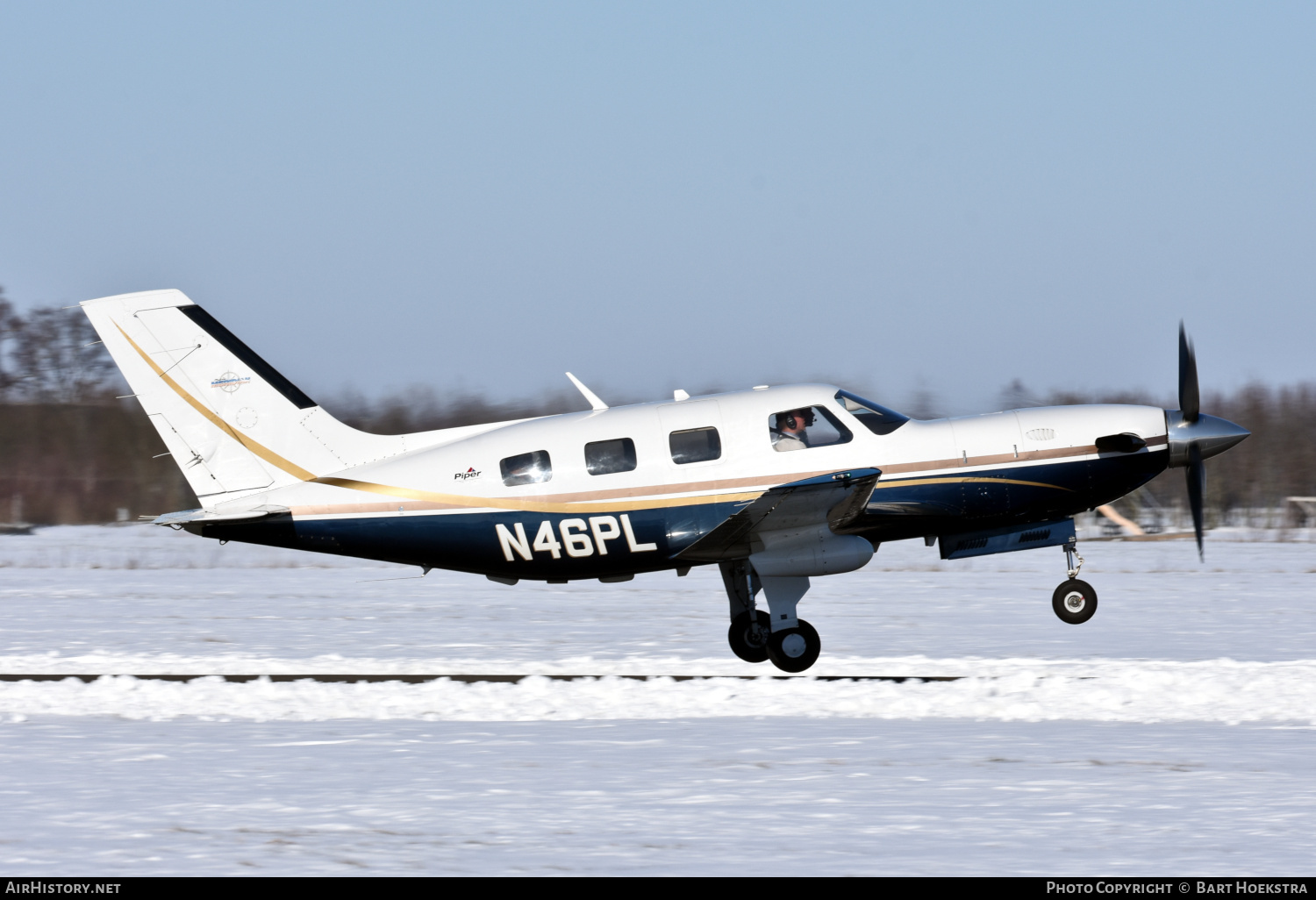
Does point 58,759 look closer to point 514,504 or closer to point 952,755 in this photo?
point 514,504

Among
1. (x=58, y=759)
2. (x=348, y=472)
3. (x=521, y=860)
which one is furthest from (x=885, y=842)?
(x=348, y=472)

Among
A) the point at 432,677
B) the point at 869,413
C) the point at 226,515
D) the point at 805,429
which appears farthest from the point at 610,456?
the point at 226,515

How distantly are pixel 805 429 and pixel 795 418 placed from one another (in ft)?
0.44

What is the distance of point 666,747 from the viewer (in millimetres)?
9016

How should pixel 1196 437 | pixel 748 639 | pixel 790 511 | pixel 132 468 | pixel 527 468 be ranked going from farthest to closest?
pixel 132 468
pixel 748 639
pixel 1196 437
pixel 527 468
pixel 790 511

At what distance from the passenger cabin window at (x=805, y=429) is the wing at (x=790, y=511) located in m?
0.35

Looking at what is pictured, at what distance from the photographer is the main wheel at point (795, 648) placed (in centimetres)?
1197

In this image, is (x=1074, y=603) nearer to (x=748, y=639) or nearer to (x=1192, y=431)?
(x=1192, y=431)

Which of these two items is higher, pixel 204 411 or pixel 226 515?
pixel 204 411

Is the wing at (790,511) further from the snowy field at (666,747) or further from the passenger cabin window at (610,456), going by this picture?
the snowy field at (666,747)

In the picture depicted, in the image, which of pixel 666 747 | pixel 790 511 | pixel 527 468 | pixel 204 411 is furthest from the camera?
pixel 204 411

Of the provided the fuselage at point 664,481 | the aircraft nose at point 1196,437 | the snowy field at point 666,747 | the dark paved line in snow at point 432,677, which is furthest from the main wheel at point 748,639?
the aircraft nose at point 1196,437

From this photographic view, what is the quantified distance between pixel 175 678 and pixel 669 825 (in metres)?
7.03

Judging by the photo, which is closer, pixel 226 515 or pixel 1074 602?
pixel 226 515
